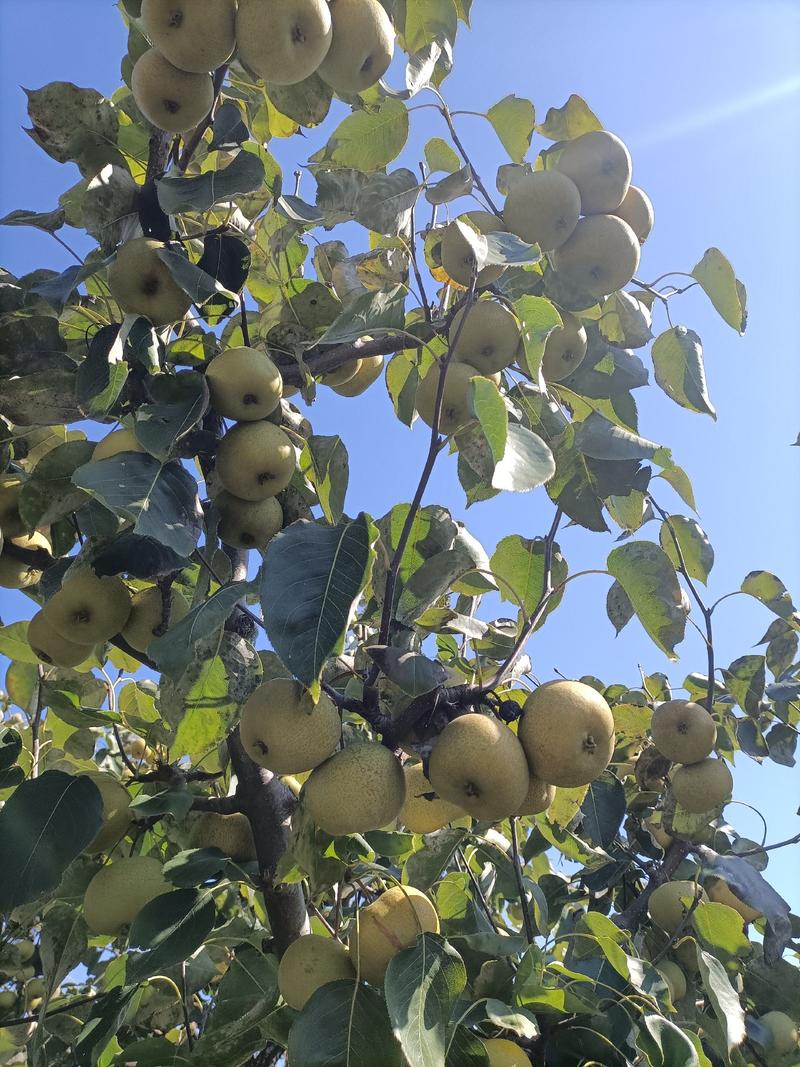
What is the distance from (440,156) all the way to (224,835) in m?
2.04

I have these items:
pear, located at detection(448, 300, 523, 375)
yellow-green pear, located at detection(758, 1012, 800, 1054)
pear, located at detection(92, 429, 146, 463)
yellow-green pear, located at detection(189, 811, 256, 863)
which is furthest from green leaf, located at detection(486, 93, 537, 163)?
yellow-green pear, located at detection(758, 1012, 800, 1054)

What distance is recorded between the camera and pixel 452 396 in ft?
6.54

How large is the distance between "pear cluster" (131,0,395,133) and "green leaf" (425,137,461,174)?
358 millimetres

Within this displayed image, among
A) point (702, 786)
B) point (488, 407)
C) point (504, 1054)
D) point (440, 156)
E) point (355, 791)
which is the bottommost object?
point (504, 1054)

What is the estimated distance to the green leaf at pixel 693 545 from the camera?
8.28 ft

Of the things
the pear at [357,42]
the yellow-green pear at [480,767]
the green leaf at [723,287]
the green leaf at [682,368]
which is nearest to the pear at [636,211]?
the green leaf at [723,287]

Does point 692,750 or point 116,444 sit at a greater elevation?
point 116,444

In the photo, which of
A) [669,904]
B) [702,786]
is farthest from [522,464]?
[669,904]

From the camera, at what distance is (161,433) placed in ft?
5.89

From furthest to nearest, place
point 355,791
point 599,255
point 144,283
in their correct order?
1. point 599,255
2. point 144,283
3. point 355,791

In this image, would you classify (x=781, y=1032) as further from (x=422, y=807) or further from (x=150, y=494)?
(x=150, y=494)

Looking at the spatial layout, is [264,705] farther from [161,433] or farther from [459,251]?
[459,251]

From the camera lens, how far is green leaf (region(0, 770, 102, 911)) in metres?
1.76

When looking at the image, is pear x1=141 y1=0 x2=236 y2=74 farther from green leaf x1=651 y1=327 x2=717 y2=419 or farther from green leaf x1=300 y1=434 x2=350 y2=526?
green leaf x1=651 y1=327 x2=717 y2=419
